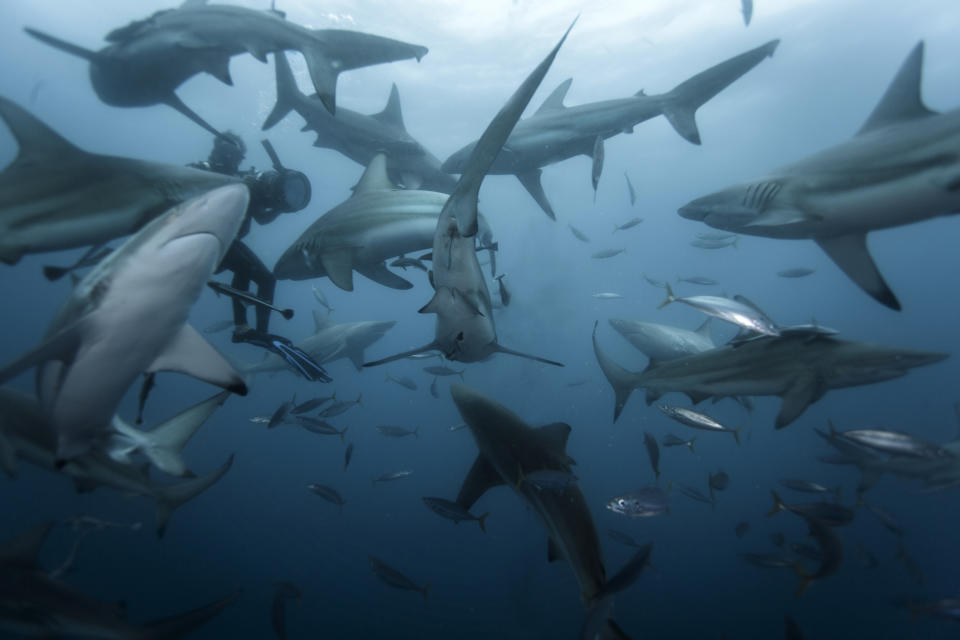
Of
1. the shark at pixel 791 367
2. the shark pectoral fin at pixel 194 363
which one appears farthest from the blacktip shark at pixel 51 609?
the shark at pixel 791 367

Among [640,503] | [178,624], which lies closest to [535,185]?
[640,503]

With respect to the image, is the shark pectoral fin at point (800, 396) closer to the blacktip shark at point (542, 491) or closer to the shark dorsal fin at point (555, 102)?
the blacktip shark at point (542, 491)

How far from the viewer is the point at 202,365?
2553 mm

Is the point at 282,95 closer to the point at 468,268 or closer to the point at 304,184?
the point at 304,184

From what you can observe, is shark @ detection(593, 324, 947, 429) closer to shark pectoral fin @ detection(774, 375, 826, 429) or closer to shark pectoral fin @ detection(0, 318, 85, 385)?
shark pectoral fin @ detection(774, 375, 826, 429)

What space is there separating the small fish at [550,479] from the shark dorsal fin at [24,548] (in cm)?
405

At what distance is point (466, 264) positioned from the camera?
265 centimetres

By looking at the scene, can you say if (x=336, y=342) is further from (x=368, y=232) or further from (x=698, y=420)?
(x=698, y=420)

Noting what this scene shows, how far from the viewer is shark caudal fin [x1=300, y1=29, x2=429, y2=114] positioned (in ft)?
16.3

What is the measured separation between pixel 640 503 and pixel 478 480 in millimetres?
1952

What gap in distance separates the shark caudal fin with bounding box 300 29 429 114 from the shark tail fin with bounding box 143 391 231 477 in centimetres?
338

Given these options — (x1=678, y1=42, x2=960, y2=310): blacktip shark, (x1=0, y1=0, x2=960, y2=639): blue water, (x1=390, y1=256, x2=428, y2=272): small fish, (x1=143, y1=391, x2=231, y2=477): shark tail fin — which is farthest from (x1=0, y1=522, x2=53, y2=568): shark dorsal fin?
(x1=0, y1=0, x2=960, y2=639): blue water

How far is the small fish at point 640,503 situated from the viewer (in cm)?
473

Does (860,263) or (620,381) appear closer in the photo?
(860,263)
